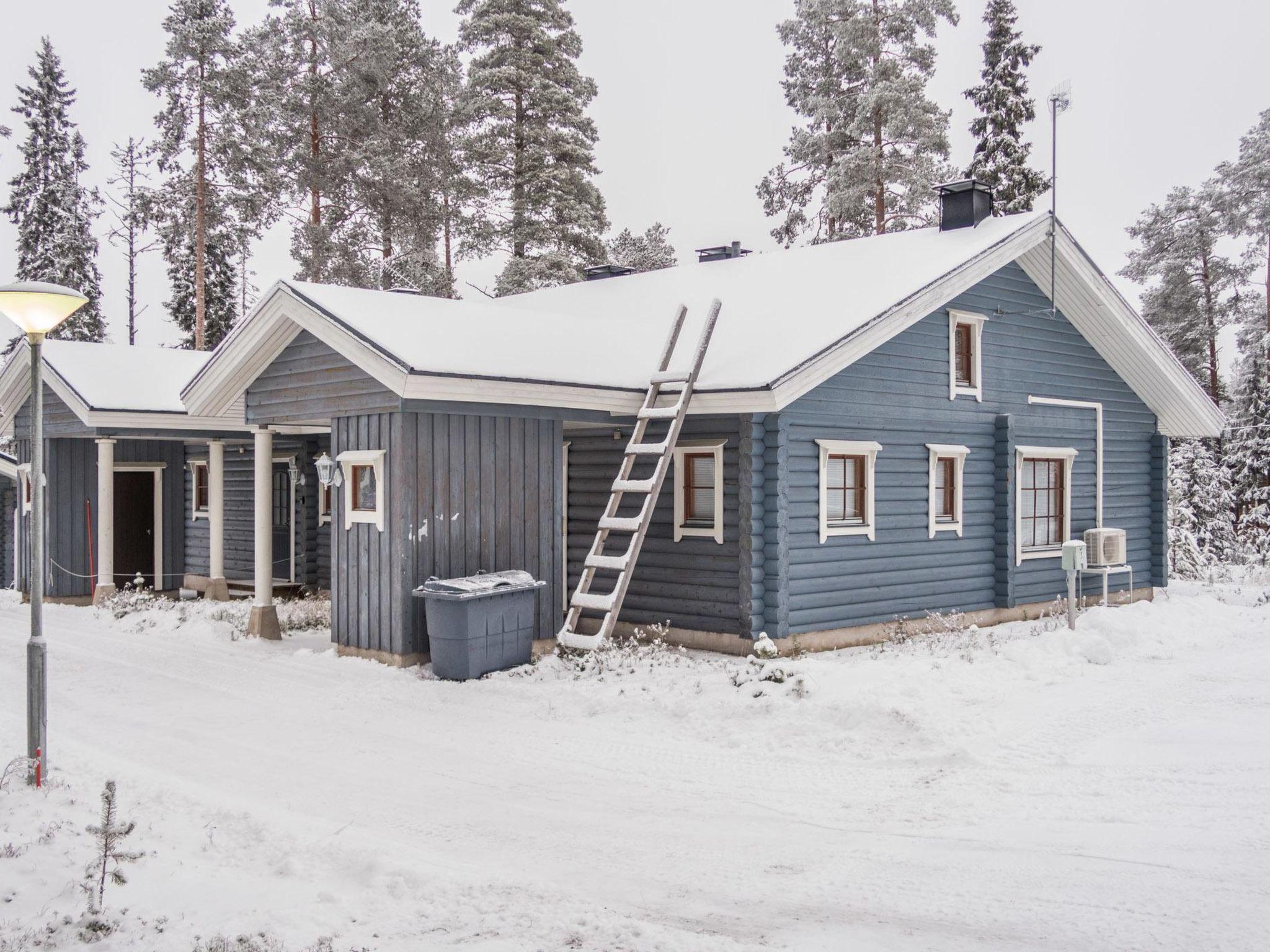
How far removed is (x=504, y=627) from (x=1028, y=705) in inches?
203

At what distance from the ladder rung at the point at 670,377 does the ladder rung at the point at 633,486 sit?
4.46ft

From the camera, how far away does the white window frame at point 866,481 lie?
12.4m

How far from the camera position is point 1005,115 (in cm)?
2847

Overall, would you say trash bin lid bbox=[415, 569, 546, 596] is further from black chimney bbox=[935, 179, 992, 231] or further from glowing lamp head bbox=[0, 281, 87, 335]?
black chimney bbox=[935, 179, 992, 231]

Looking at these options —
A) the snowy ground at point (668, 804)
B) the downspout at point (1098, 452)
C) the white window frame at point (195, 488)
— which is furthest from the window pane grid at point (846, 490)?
the white window frame at point (195, 488)

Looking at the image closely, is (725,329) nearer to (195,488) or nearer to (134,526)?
(195,488)

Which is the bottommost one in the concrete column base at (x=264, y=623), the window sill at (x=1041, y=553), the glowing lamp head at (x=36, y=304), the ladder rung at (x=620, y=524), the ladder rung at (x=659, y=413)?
the concrete column base at (x=264, y=623)

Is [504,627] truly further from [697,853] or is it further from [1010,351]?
[1010,351]

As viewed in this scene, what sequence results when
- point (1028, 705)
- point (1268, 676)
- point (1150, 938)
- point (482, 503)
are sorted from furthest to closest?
1. point (482, 503)
2. point (1268, 676)
3. point (1028, 705)
4. point (1150, 938)

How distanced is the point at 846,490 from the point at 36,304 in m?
9.06

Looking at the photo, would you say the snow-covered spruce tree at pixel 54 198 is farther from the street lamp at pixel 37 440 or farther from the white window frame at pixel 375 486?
the street lamp at pixel 37 440

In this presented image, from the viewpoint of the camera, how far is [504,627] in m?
11.0

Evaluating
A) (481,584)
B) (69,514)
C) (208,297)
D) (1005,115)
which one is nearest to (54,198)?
(208,297)

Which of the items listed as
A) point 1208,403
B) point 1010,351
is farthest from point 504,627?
point 1208,403
